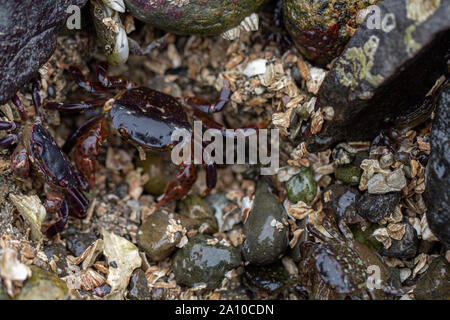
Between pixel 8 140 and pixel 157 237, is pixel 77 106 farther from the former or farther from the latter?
pixel 157 237

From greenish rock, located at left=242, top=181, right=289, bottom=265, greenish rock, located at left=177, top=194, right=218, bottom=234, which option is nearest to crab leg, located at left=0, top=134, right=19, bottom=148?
greenish rock, located at left=177, top=194, right=218, bottom=234

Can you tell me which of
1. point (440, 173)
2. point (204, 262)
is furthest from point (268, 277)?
point (440, 173)

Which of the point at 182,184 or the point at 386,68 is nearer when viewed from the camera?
the point at 386,68

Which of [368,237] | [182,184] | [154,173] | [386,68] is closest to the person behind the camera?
[386,68]

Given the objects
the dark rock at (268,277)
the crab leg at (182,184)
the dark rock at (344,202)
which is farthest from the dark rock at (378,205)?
the crab leg at (182,184)

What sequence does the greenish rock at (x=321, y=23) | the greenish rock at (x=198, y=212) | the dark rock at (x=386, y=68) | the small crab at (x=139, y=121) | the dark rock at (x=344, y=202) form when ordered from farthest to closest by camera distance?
the greenish rock at (x=198, y=212) < the small crab at (x=139, y=121) < the dark rock at (x=344, y=202) < the greenish rock at (x=321, y=23) < the dark rock at (x=386, y=68)

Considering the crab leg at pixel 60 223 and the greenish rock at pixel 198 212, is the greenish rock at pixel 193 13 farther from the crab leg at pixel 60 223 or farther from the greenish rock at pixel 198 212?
the crab leg at pixel 60 223

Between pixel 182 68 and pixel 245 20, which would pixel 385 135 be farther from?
pixel 182 68

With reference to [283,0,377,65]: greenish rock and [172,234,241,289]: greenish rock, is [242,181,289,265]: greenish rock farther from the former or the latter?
[283,0,377,65]: greenish rock

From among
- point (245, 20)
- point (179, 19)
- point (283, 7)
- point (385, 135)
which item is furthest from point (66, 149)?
point (385, 135)
